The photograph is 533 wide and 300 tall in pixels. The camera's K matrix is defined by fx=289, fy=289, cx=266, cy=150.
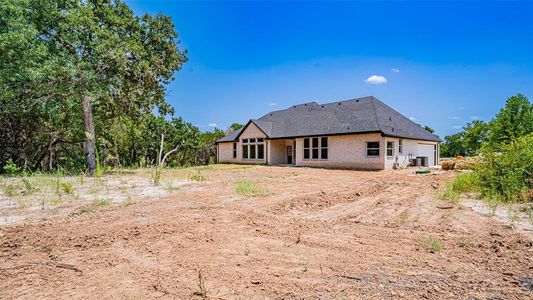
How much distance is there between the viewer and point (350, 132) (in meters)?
19.0

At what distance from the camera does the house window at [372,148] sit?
18.3 meters

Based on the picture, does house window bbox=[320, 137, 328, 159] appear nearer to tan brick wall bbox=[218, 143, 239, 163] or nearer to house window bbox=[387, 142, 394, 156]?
house window bbox=[387, 142, 394, 156]

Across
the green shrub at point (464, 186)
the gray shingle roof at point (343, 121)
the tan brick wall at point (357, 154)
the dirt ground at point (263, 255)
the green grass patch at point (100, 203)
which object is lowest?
the dirt ground at point (263, 255)

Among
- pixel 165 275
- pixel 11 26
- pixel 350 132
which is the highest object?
pixel 11 26

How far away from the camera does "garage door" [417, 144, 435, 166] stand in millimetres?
21528

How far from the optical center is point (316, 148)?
848 inches

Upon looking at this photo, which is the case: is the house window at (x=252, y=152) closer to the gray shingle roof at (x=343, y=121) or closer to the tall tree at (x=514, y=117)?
the gray shingle roof at (x=343, y=121)

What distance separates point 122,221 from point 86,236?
0.81m

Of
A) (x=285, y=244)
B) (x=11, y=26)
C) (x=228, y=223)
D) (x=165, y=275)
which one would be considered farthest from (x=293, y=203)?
(x=11, y=26)

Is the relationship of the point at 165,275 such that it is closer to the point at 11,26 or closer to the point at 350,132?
the point at 11,26

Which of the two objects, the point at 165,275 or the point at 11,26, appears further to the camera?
the point at 11,26

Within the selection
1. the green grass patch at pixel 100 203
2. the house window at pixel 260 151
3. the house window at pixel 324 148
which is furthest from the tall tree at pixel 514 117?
the green grass patch at pixel 100 203

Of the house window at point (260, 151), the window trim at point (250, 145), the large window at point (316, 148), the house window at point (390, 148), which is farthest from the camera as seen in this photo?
the window trim at point (250, 145)

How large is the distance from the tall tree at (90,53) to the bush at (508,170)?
13.2m
